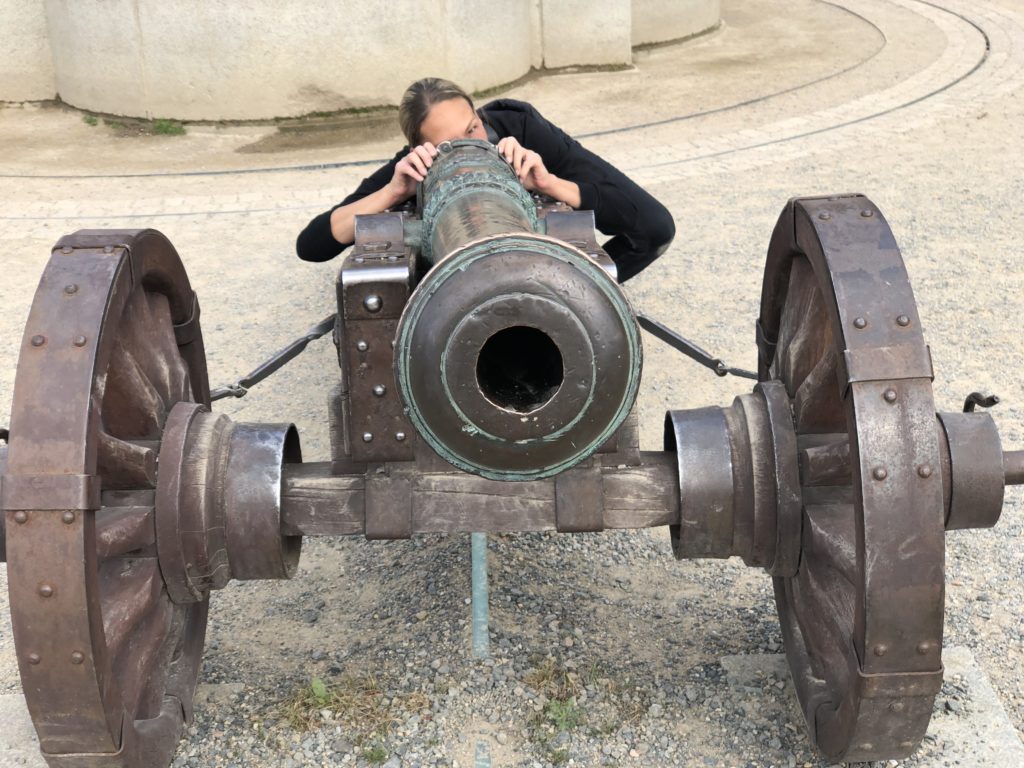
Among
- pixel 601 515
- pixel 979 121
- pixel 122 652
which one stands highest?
pixel 601 515

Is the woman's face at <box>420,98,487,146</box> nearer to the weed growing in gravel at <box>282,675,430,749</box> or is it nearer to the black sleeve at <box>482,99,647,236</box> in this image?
the black sleeve at <box>482,99,647,236</box>

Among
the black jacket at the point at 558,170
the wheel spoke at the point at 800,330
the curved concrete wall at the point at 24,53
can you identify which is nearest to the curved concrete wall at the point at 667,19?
the curved concrete wall at the point at 24,53

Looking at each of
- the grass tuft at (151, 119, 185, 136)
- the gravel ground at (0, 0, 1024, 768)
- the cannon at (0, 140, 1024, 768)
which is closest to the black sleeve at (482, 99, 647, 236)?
the gravel ground at (0, 0, 1024, 768)

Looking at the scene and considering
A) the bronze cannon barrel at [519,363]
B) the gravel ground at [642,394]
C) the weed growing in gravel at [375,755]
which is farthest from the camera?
the gravel ground at [642,394]

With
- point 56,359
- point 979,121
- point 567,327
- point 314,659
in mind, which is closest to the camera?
point 567,327

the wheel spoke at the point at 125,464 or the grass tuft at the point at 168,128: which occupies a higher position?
the wheel spoke at the point at 125,464

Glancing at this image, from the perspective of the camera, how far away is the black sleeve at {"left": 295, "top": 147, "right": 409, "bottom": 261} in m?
3.63

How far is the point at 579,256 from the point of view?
5.73ft

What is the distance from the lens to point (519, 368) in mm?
1903

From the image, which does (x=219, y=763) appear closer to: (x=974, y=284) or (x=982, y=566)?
(x=982, y=566)

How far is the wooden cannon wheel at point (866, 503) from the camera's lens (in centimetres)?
194

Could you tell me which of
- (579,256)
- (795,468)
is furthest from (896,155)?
(579,256)

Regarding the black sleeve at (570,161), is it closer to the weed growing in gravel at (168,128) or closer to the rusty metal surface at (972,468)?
the rusty metal surface at (972,468)

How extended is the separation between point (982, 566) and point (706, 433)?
125 cm
